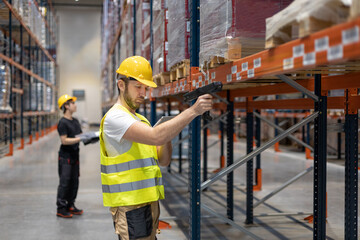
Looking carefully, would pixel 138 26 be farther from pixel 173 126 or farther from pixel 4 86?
pixel 4 86

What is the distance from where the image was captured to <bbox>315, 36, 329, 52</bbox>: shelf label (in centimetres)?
157

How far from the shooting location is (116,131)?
2.45 meters

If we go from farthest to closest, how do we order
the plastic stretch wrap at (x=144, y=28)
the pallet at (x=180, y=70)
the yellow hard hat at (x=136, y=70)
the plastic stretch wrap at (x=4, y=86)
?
the plastic stretch wrap at (x=4, y=86), the plastic stretch wrap at (x=144, y=28), the pallet at (x=180, y=70), the yellow hard hat at (x=136, y=70)

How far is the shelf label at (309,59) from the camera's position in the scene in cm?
167

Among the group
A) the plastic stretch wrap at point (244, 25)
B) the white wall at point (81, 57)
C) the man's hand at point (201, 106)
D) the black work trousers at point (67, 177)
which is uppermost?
the white wall at point (81, 57)

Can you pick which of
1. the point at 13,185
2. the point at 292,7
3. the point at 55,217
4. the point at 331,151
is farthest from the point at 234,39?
the point at 331,151

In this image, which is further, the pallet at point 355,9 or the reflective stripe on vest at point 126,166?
the reflective stripe on vest at point 126,166

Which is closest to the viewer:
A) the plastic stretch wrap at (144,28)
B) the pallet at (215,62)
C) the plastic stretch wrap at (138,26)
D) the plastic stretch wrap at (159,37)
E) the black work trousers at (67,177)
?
the pallet at (215,62)

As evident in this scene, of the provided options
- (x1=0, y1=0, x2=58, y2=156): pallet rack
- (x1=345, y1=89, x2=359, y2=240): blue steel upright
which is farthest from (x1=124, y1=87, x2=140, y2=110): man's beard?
(x1=0, y1=0, x2=58, y2=156): pallet rack

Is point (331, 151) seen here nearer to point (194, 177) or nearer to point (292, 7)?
point (194, 177)

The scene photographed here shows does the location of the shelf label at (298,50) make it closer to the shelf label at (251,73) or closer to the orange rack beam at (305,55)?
the orange rack beam at (305,55)

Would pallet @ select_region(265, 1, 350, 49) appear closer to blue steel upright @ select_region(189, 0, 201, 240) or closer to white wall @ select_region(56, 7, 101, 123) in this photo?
blue steel upright @ select_region(189, 0, 201, 240)

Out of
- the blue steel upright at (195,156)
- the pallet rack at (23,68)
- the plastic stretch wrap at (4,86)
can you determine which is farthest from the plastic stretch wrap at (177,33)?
the pallet rack at (23,68)

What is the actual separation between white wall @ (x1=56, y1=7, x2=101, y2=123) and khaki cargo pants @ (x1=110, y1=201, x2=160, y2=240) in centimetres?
3229
